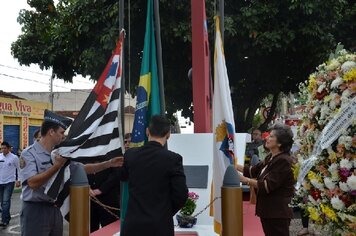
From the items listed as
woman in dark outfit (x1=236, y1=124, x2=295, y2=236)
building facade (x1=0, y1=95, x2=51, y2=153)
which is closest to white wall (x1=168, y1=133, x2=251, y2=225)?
woman in dark outfit (x1=236, y1=124, x2=295, y2=236)

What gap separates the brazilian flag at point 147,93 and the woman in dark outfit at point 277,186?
4.13ft

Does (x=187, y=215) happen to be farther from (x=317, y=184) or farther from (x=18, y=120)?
(x=18, y=120)

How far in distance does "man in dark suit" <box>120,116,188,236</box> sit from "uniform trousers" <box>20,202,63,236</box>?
31.2 inches

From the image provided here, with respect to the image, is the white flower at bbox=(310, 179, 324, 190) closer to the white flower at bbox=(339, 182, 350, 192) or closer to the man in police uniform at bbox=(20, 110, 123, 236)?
the white flower at bbox=(339, 182, 350, 192)

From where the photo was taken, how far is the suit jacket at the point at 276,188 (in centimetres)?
440

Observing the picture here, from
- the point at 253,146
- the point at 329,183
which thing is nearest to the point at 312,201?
the point at 329,183

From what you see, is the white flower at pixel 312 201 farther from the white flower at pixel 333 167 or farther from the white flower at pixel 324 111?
the white flower at pixel 324 111

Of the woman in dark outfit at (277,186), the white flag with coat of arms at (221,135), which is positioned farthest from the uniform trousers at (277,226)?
the white flag with coat of arms at (221,135)

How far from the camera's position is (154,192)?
11.7ft

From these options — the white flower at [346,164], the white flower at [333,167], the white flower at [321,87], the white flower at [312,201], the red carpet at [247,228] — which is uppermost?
the white flower at [321,87]

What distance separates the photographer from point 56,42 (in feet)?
42.6

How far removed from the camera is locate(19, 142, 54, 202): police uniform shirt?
3971mm

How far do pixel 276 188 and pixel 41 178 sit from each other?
2.06 meters

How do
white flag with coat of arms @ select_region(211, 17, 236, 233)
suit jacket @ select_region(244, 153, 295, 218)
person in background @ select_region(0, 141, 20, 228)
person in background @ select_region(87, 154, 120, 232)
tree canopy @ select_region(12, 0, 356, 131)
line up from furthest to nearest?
1. tree canopy @ select_region(12, 0, 356, 131)
2. person in background @ select_region(0, 141, 20, 228)
3. person in background @ select_region(87, 154, 120, 232)
4. white flag with coat of arms @ select_region(211, 17, 236, 233)
5. suit jacket @ select_region(244, 153, 295, 218)
